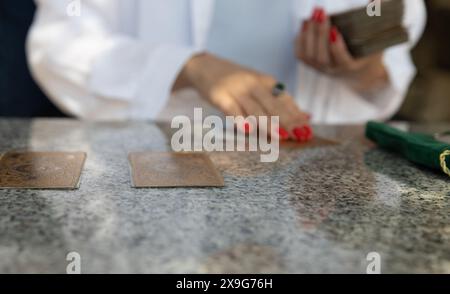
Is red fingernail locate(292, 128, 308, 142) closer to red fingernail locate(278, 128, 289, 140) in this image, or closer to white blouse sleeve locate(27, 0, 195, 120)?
red fingernail locate(278, 128, 289, 140)

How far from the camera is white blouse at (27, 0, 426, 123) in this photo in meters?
0.93

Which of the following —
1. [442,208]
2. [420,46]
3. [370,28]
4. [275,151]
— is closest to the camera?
[442,208]

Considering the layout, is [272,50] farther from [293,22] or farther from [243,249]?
[243,249]

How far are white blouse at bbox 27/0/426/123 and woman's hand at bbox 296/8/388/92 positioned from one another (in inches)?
1.1

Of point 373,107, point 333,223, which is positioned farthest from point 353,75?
point 333,223

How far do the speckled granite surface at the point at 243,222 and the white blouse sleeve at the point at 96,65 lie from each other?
0.31 metres

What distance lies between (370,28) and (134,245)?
0.63m

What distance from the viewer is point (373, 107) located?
45.5 inches

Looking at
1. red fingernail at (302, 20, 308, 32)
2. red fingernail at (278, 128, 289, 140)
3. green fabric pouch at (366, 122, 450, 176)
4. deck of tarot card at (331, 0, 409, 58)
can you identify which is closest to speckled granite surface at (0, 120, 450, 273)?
green fabric pouch at (366, 122, 450, 176)

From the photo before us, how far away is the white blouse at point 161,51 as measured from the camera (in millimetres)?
931

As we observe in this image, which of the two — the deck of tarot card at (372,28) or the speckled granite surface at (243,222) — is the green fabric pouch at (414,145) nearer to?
the speckled granite surface at (243,222)


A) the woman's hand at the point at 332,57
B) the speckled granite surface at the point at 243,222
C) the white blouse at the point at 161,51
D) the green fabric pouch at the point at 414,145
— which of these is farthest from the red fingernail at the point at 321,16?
the speckled granite surface at the point at 243,222

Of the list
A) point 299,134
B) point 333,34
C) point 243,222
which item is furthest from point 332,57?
point 243,222

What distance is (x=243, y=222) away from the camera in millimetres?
411
